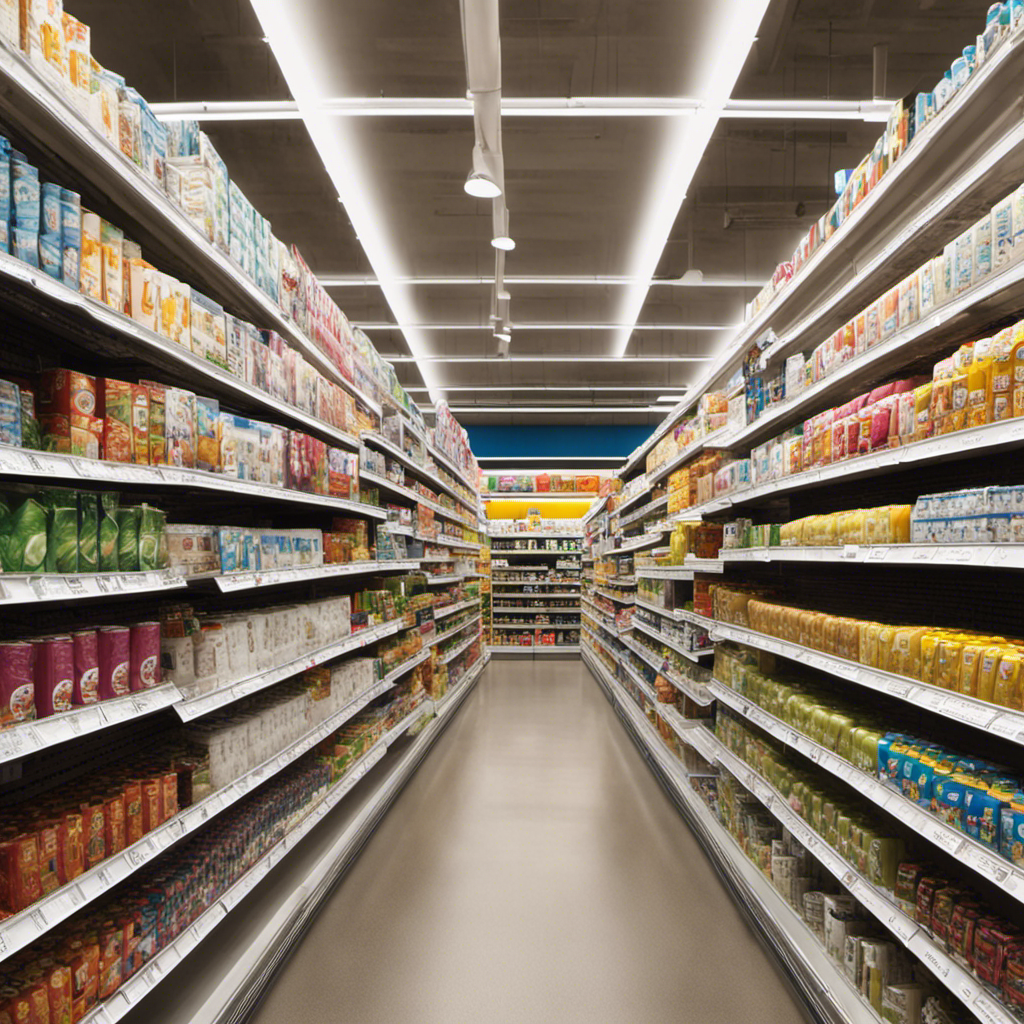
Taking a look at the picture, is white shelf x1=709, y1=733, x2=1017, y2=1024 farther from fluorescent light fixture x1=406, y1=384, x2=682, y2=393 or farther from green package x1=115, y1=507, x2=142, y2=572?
fluorescent light fixture x1=406, y1=384, x2=682, y2=393

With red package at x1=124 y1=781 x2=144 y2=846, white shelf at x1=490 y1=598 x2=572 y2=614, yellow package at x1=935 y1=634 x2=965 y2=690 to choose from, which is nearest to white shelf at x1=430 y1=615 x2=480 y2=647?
white shelf at x1=490 y1=598 x2=572 y2=614

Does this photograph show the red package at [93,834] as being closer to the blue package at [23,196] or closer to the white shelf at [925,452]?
the blue package at [23,196]

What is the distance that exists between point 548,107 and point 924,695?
4.72 m

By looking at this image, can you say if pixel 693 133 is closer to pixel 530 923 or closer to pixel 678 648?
pixel 678 648

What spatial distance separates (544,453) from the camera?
14.8 meters

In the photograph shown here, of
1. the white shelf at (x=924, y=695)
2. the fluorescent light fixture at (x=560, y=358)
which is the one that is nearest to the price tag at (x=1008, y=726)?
the white shelf at (x=924, y=695)

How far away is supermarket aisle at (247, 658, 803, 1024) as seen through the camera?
244 centimetres

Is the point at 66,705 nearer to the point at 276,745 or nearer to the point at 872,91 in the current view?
the point at 276,745

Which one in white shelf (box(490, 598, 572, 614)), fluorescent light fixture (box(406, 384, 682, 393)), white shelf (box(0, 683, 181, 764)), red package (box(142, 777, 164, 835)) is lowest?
white shelf (box(490, 598, 572, 614))

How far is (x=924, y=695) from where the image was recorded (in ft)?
5.95

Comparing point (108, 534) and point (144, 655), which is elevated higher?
point (108, 534)

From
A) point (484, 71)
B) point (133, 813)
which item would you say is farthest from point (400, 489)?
point (133, 813)

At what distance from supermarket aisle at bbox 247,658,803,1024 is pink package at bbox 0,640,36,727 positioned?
157cm

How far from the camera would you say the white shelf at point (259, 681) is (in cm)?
206
